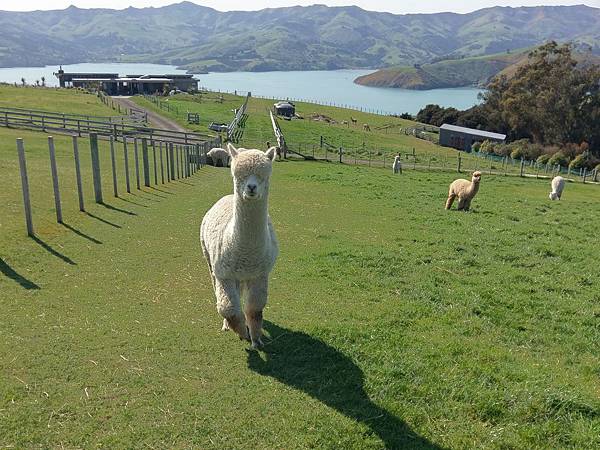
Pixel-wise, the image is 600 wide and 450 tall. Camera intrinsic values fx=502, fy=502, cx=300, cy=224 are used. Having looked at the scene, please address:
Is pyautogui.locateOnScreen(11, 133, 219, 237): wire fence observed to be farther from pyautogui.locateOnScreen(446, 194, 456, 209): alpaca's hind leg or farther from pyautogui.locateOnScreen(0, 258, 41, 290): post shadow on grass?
pyautogui.locateOnScreen(446, 194, 456, 209): alpaca's hind leg

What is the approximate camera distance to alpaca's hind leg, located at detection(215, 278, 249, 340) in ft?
19.6

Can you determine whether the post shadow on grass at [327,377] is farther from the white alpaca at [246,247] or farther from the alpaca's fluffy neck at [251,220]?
the alpaca's fluffy neck at [251,220]

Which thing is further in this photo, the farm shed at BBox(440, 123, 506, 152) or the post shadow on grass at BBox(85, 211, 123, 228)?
the farm shed at BBox(440, 123, 506, 152)

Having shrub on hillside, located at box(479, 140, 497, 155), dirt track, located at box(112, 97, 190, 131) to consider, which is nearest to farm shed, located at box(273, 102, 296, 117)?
dirt track, located at box(112, 97, 190, 131)

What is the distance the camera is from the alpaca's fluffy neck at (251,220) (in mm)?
5629

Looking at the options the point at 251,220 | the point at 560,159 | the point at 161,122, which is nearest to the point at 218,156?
the point at 161,122

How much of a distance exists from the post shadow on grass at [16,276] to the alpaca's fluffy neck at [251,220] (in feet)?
12.8

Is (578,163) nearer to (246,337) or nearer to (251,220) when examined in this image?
(246,337)

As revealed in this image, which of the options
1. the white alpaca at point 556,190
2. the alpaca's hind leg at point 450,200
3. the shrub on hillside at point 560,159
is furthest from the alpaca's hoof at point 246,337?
the shrub on hillside at point 560,159

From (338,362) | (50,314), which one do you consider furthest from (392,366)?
(50,314)

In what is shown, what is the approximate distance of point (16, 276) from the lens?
7.99 metres

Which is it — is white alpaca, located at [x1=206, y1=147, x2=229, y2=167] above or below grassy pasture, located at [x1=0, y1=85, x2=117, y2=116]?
below

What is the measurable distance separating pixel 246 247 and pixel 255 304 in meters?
0.79

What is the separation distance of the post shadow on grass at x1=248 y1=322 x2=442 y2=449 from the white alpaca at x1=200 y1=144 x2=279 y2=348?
0.41m
